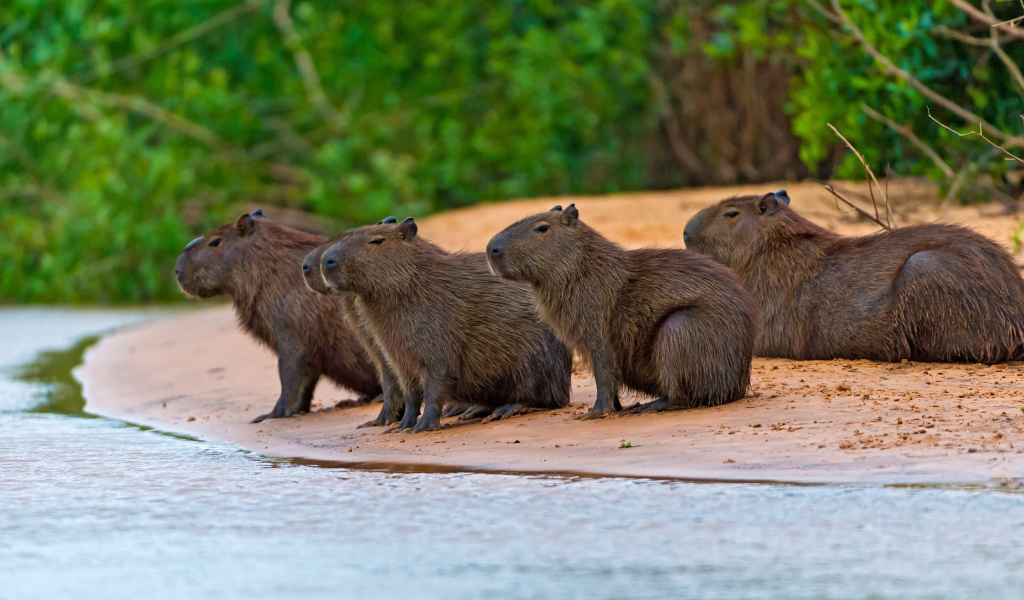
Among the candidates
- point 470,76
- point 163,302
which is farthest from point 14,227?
point 470,76

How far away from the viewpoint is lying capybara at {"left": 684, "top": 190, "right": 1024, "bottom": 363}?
632cm

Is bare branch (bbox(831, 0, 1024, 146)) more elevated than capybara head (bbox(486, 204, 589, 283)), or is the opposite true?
bare branch (bbox(831, 0, 1024, 146))

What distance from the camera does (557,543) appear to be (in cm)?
365

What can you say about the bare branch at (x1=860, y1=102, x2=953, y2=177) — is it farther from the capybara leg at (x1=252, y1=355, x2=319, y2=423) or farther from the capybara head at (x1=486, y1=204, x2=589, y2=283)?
the capybara leg at (x1=252, y1=355, x2=319, y2=423)

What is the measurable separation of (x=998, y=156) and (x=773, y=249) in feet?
10.0

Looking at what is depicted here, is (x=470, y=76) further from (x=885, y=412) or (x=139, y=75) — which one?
(x=885, y=412)

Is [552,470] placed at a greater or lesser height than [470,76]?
lesser

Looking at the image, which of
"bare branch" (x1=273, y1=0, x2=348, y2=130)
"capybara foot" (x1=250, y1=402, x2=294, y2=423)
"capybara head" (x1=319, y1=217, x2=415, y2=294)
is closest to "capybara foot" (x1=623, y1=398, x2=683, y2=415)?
"capybara head" (x1=319, y1=217, x2=415, y2=294)

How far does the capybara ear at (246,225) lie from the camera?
707cm

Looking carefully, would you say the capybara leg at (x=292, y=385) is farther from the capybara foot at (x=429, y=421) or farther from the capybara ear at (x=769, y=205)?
the capybara ear at (x=769, y=205)

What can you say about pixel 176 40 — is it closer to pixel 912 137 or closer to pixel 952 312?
pixel 912 137

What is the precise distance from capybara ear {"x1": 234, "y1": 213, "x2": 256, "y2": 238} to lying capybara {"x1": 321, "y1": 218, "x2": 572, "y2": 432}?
1161 millimetres

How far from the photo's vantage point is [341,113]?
15.7m

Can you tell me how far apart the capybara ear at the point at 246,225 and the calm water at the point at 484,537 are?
2283mm
